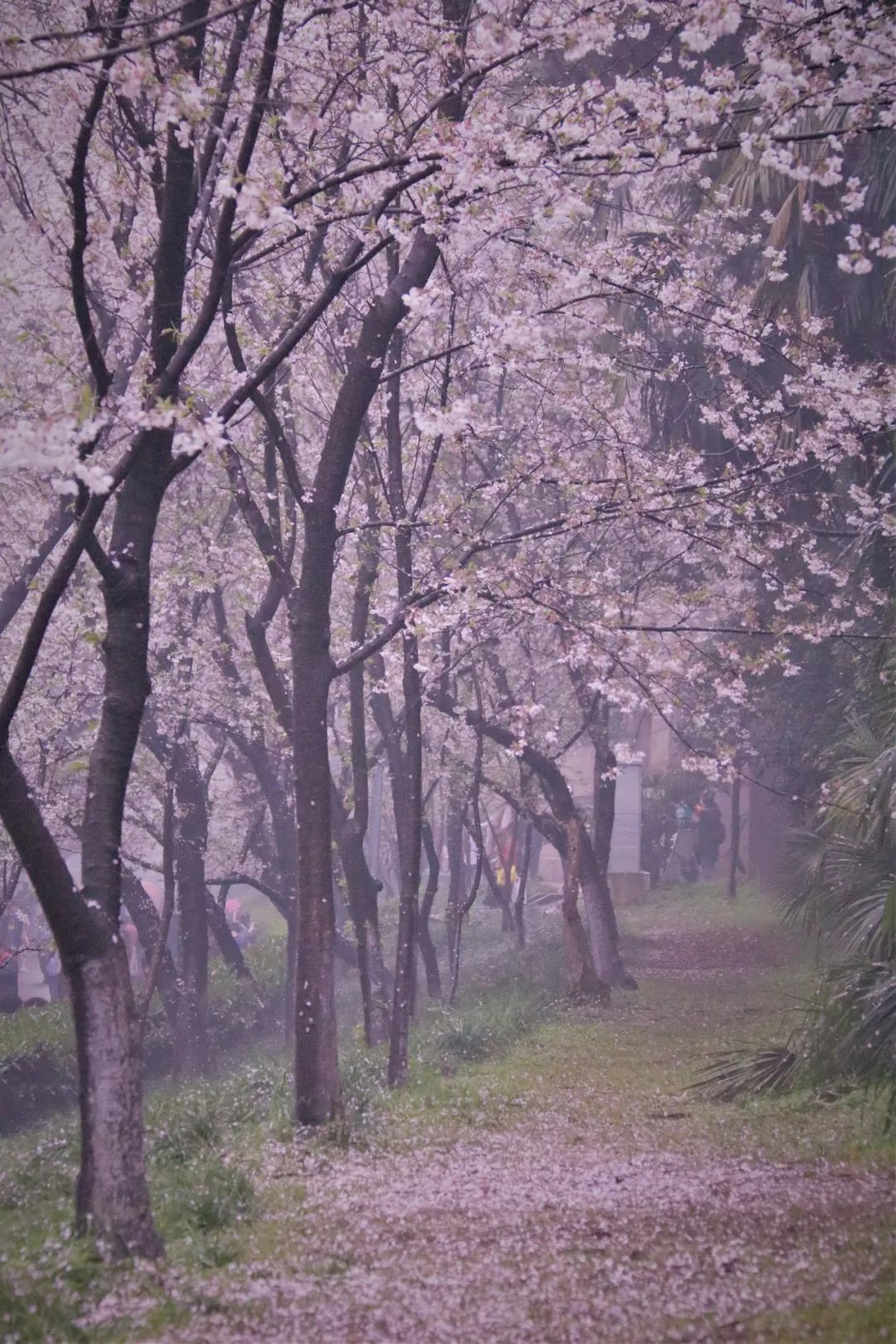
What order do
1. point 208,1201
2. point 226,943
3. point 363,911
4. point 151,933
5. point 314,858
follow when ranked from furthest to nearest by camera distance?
point 226,943, point 151,933, point 363,911, point 314,858, point 208,1201

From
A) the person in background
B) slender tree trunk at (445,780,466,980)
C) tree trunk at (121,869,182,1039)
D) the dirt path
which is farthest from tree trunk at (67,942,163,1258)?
the person in background

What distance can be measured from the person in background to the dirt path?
21.2 meters

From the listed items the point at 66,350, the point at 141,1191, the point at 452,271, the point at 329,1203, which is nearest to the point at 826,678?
the point at 452,271

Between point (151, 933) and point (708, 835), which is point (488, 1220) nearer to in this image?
point (151, 933)

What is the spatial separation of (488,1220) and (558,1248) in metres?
0.62

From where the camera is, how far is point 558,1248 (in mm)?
5055

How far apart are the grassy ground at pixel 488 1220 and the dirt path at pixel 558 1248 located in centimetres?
2

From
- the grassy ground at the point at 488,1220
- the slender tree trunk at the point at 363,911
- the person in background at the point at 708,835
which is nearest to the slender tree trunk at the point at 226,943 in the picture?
the slender tree trunk at the point at 363,911

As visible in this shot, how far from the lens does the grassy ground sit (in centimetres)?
420

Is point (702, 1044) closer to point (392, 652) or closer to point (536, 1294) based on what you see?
point (392, 652)

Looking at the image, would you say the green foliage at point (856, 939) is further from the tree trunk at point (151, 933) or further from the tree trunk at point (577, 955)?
the tree trunk at point (151, 933)

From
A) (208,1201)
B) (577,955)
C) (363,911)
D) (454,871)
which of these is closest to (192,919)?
(363,911)

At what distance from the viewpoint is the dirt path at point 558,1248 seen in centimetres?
414

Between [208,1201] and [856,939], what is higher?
[856,939]
